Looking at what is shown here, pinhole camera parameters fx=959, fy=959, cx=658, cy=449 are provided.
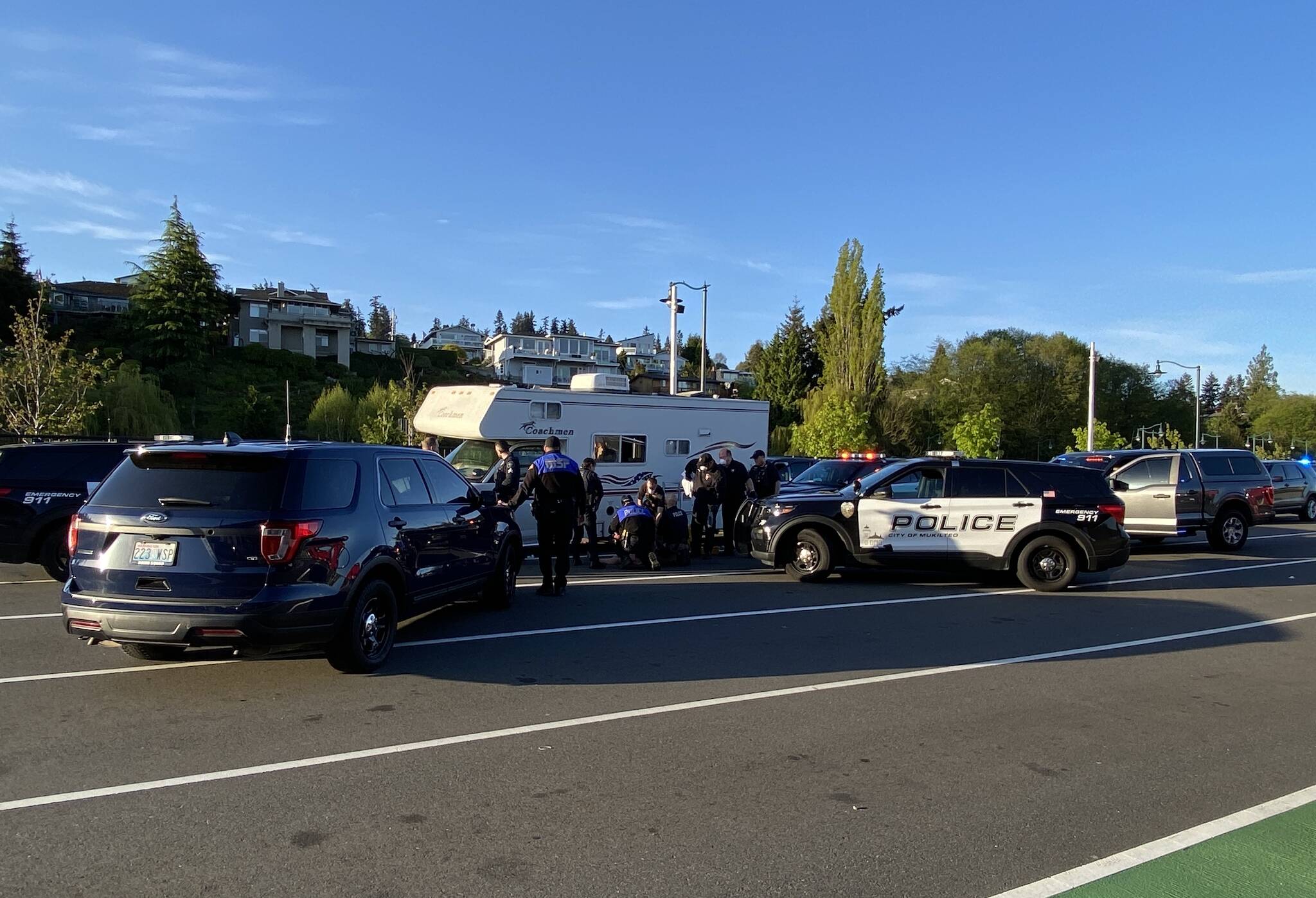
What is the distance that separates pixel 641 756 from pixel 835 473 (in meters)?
14.9

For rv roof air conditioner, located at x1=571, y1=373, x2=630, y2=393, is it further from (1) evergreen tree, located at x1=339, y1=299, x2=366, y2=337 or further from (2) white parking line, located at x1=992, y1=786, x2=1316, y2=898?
(1) evergreen tree, located at x1=339, y1=299, x2=366, y2=337

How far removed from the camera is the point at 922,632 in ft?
31.3

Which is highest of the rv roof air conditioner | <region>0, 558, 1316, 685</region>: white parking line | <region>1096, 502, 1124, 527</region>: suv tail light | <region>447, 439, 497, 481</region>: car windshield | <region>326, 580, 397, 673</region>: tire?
the rv roof air conditioner

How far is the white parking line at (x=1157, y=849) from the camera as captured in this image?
391 centimetres

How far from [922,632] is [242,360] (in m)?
69.8

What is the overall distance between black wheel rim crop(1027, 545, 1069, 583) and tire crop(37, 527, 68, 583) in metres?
12.3

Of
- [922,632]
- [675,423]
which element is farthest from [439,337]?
[922,632]

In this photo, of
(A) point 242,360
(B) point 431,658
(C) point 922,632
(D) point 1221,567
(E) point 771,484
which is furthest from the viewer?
(A) point 242,360

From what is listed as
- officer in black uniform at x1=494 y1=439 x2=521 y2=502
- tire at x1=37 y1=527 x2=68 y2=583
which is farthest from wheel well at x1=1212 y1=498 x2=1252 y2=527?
tire at x1=37 y1=527 x2=68 y2=583

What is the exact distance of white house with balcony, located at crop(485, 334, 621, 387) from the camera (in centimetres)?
9594

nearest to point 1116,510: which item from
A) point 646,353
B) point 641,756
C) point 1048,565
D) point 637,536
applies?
point 1048,565

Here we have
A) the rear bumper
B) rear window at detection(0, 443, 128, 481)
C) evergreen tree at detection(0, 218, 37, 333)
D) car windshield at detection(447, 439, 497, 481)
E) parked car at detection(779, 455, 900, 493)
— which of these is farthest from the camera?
evergreen tree at detection(0, 218, 37, 333)

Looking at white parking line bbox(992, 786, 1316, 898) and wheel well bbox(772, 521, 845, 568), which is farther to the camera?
wheel well bbox(772, 521, 845, 568)

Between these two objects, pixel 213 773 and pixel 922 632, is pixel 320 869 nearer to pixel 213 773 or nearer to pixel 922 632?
pixel 213 773
